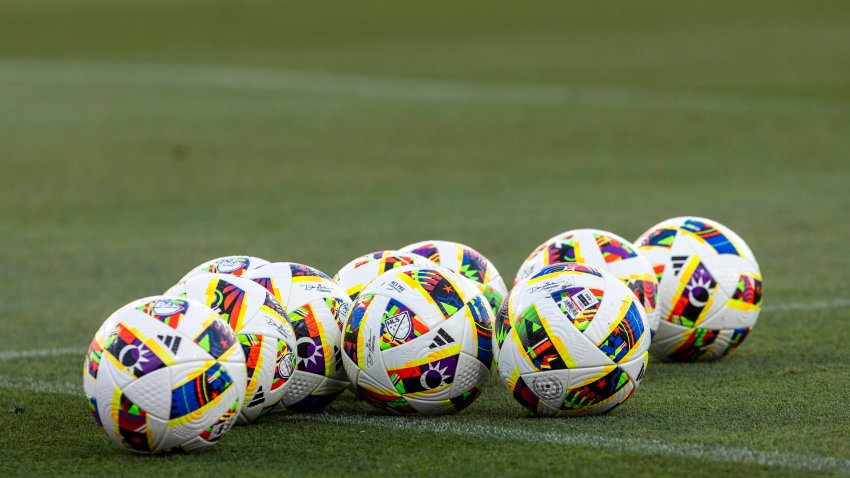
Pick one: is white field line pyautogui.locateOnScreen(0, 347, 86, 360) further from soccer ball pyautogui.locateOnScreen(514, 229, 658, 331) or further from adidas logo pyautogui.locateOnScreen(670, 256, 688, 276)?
adidas logo pyautogui.locateOnScreen(670, 256, 688, 276)

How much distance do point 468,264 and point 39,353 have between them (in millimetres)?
3737

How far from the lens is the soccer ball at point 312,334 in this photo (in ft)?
28.8

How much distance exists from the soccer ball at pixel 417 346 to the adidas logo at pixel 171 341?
1393mm

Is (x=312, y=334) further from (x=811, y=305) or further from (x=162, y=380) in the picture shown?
(x=811, y=305)

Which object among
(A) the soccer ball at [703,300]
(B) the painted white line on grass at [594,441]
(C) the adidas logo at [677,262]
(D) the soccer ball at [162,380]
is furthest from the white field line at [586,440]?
(C) the adidas logo at [677,262]

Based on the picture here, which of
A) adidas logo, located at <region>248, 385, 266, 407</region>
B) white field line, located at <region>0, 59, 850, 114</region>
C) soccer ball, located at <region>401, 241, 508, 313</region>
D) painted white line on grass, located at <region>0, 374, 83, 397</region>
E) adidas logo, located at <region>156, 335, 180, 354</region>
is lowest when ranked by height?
white field line, located at <region>0, 59, 850, 114</region>

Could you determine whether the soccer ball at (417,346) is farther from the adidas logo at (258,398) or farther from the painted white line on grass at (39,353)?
the painted white line on grass at (39,353)

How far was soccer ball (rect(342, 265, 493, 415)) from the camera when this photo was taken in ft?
27.6

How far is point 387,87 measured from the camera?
3781 cm

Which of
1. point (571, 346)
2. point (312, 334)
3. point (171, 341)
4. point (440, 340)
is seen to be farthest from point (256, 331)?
point (571, 346)

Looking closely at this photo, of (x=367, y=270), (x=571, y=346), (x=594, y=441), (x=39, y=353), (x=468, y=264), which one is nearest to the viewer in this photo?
(x=594, y=441)

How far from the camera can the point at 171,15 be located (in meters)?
57.3

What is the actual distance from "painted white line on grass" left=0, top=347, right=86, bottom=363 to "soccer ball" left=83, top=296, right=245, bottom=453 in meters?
3.55

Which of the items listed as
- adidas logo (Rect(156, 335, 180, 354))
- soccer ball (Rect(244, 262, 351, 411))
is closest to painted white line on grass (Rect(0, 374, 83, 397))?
soccer ball (Rect(244, 262, 351, 411))
